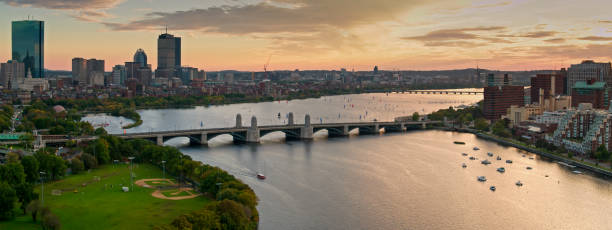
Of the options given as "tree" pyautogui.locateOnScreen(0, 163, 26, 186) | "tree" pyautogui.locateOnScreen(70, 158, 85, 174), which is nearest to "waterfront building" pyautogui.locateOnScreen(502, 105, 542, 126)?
"tree" pyautogui.locateOnScreen(70, 158, 85, 174)

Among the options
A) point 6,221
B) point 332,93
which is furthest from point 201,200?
point 332,93

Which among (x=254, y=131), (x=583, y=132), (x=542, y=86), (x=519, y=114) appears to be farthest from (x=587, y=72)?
(x=254, y=131)

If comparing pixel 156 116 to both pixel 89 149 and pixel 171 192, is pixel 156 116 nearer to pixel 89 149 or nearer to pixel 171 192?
pixel 89 149

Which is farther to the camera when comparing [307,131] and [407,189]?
[307,131]

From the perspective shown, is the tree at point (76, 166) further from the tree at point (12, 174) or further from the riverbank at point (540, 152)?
the riverbank at point (540, 152)

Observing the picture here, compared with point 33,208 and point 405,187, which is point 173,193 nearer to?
point 33,208

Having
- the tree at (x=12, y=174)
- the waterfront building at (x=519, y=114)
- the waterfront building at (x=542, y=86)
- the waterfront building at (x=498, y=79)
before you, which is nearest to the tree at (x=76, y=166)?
the tree at (x=12, y=174)

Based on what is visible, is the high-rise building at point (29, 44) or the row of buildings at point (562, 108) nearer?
the row of buildings at point (562, 108)
